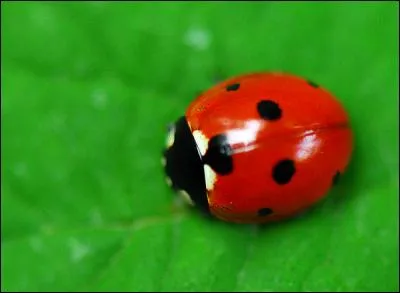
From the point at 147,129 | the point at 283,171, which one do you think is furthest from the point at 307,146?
the point at 147,129

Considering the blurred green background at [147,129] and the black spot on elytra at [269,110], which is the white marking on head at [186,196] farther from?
the black spot on elytra at [269,110]

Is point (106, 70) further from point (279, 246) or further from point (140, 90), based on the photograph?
point (279, 246)

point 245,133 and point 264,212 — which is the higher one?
Result: point 245,133

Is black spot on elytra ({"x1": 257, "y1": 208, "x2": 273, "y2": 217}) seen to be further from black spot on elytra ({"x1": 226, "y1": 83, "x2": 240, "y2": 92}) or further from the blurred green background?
black spot on elytra ({"x1": 226, "y1": 83, "x2": 240, "y2": 92})

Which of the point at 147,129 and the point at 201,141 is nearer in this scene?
the point at 201,141

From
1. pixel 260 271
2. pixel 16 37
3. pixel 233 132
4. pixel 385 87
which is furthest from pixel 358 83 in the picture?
pixel 16 37

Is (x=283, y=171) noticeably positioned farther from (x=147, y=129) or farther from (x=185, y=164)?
(x=147, y=129)

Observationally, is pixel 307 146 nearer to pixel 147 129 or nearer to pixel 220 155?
pixel 220 155
